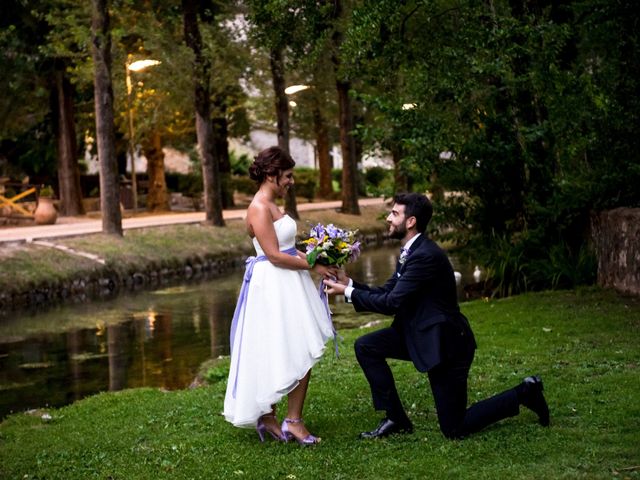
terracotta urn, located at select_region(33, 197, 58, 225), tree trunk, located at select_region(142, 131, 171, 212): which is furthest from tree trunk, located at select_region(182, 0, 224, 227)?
tree trunk, located at select_region(142, 131, 171, 212)

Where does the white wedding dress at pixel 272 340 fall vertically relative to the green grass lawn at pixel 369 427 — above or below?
above

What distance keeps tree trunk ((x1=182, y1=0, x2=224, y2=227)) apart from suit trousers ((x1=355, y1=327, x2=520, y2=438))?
26345mm

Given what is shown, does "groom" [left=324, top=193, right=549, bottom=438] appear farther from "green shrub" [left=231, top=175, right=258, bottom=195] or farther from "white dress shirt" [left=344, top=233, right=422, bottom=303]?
"green shrub" [left=231, top=175, right=258, bottom=195]

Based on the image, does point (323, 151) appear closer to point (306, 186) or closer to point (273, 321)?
point (306, 186)

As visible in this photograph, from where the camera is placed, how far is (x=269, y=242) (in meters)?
8.73

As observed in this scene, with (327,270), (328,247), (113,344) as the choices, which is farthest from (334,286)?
(113,344)

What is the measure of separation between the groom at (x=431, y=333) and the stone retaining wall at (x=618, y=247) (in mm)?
7810

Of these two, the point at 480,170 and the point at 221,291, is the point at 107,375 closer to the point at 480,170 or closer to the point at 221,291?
the point at 480,170

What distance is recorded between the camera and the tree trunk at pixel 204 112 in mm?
34844

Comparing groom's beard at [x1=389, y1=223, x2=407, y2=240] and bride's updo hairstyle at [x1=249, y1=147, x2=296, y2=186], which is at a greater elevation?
bride's updo hairstyle at [x1=249, y1=147, x2=296, y2=186]

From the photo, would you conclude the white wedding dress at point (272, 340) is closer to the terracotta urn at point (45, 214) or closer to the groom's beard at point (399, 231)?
the groom's beard at point (399, 231)

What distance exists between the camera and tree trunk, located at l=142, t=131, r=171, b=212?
4353 centimetres

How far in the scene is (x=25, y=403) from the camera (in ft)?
46.2

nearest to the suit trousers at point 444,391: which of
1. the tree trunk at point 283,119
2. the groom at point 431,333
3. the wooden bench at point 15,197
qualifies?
the groom at point 431,333
